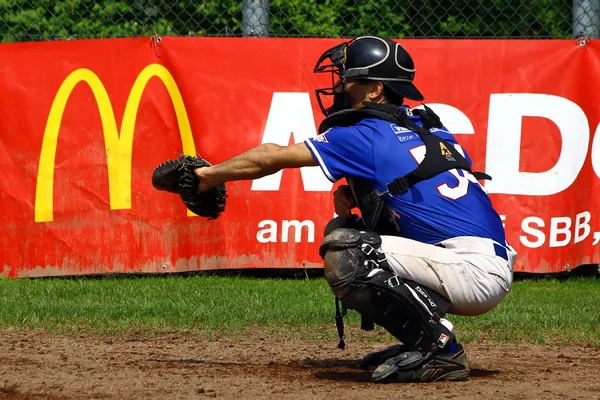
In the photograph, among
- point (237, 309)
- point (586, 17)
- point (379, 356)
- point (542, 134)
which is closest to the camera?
point (379, 356)

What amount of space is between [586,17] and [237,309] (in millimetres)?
3909

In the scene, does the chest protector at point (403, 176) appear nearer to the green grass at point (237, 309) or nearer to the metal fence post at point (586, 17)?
the green grass at point (237, 309)

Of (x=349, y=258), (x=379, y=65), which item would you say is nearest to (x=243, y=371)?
(x=349, y=258)

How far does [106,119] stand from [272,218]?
155 centimetres

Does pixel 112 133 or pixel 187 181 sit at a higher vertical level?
pixel 112 133

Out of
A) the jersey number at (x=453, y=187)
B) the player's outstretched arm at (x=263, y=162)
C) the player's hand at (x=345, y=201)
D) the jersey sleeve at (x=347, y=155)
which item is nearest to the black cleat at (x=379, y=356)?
the player's hand at (x=345, y=201)

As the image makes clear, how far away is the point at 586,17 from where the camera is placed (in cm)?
830

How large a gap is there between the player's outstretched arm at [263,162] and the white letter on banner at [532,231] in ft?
12.5

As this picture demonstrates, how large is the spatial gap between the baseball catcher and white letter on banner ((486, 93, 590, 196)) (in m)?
3.35

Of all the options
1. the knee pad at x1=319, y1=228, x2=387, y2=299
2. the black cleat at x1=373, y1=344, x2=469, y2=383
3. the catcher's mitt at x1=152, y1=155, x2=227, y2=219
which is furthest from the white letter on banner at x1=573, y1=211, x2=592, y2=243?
the knee pad at x1=319, y1=228, x2=387, y2=299

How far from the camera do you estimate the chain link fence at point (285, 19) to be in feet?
33.1

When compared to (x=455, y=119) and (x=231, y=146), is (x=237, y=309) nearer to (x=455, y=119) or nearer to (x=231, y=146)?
(x=231, y=146)

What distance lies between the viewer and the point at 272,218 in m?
8.02

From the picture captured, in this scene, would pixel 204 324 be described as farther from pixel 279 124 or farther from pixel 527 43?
pixel 527 43
